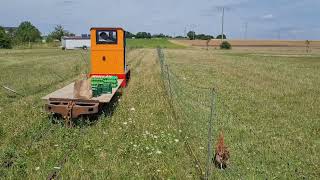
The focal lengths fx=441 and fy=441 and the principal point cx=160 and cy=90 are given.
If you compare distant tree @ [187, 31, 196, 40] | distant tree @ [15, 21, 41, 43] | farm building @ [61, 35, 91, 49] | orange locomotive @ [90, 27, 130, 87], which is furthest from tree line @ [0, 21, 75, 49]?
orange locomotive @ [90, 27, 130, 87]

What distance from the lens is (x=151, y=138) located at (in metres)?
8.60

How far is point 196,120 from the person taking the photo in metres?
10.5

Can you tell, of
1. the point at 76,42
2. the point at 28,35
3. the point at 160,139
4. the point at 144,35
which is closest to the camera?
the point at 160,139

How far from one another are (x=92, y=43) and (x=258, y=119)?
24.0 feet

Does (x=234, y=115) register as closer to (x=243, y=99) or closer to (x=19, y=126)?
(x=243, y=99)

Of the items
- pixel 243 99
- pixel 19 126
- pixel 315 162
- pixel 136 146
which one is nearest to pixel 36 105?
pixel 19 126

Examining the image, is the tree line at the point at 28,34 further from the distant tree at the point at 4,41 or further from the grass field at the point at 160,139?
the grass field at the point at 160,139

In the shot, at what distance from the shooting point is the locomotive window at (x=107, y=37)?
1595 centimetres

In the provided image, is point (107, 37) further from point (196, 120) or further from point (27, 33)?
point (27, 33)

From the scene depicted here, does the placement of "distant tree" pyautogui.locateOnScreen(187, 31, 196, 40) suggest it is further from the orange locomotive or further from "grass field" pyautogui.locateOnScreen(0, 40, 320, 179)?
"grass field" pyautogui.locateOnScreen(0, 40, 320, 179)

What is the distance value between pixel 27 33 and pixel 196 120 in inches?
4975

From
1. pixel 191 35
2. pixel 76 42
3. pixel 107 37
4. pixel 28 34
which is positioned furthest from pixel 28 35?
pixel 107 37

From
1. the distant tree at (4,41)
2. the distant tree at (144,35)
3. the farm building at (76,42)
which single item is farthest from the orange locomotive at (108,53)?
the distant tree at (144,35)

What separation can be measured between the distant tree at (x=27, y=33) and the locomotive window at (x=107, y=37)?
10995cm
